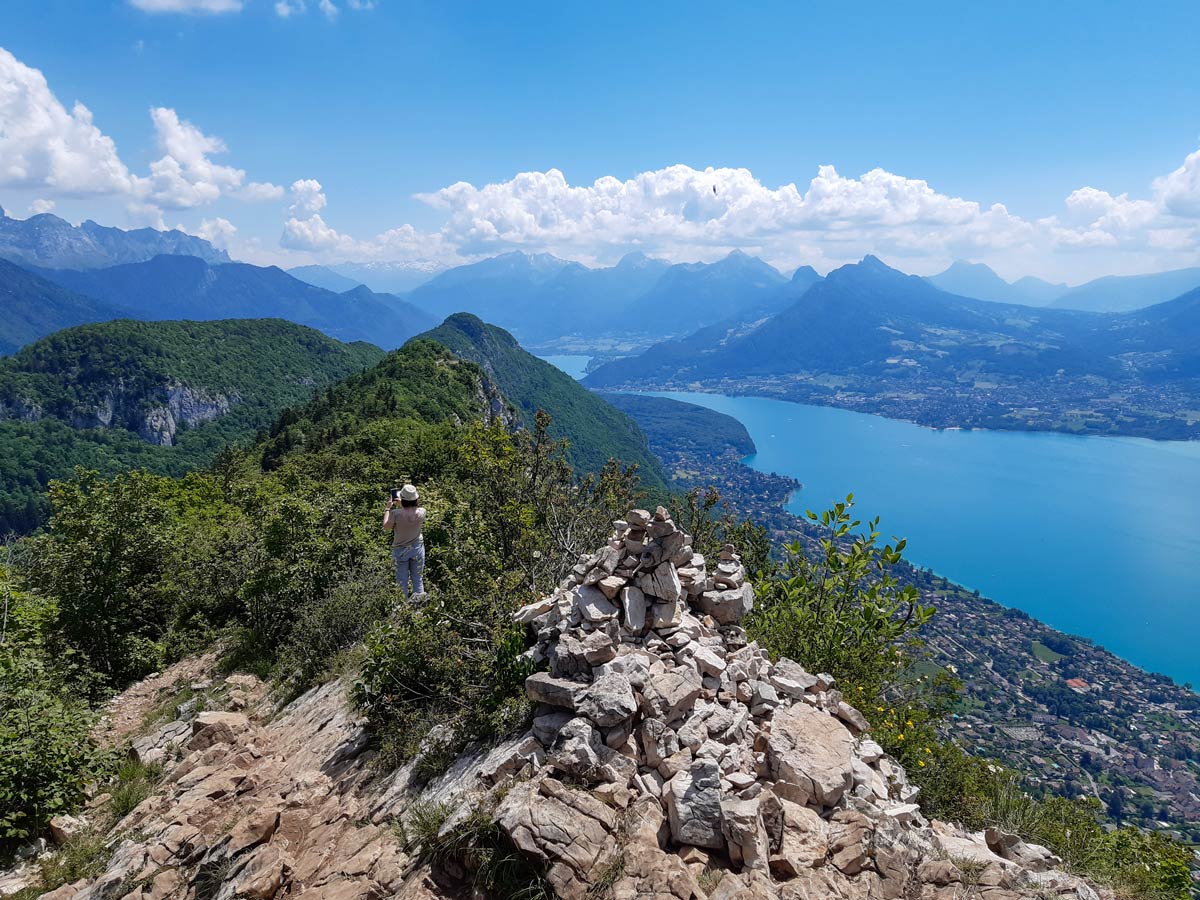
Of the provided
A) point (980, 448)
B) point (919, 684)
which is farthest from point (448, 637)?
point (980, 448)

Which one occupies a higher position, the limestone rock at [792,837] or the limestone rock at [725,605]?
the limestone rock at [725,605]

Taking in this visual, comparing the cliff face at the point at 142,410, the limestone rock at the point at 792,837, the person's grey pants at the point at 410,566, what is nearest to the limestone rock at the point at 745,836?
the limestone rock at the point at 792,837

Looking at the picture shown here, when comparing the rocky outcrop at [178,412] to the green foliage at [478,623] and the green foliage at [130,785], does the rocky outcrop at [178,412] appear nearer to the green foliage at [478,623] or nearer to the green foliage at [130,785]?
the green foliage at [478,623]

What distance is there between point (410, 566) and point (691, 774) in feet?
23.0

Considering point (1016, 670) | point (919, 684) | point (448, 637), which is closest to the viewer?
point (448, 637)

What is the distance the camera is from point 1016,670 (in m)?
58.4

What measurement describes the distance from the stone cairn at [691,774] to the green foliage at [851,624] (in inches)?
47.4

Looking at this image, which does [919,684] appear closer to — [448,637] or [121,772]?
[448,637]

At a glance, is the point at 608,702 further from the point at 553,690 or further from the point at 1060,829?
the point at 1060,829

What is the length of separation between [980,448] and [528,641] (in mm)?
184357

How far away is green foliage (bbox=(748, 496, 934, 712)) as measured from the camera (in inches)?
345

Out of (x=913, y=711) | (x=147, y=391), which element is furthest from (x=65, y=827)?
(x=147, y=391)

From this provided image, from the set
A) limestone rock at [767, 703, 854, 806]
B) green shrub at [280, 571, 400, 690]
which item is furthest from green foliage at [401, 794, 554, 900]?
green shrub at [280, 571, 400, 690]

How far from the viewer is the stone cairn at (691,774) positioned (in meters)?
4.84
